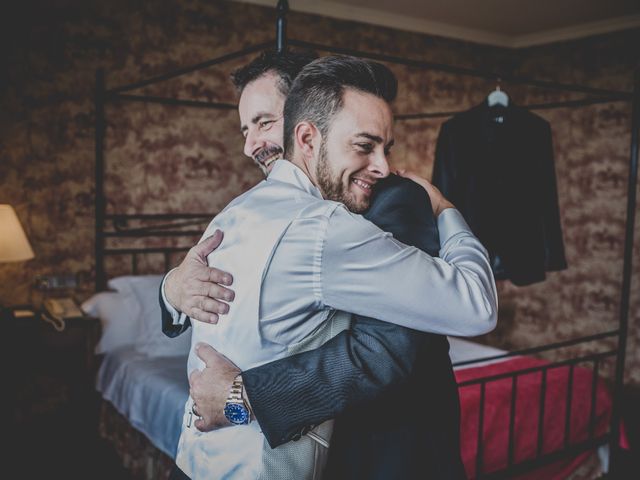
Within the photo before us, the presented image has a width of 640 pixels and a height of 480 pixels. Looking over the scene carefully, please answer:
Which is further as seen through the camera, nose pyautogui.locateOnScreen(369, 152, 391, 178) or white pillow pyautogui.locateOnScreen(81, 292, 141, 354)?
white pillow pyautogui.locateOnScreen(81, 292, 141, 354)

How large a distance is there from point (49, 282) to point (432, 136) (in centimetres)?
318

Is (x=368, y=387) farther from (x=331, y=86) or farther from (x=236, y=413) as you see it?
(x=331, y=86)

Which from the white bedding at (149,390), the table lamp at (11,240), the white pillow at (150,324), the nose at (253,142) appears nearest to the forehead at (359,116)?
the nose at (253,142)

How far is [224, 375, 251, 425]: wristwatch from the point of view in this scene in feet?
3.57

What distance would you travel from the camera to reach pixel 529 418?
2740mm

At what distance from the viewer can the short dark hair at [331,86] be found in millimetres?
1156

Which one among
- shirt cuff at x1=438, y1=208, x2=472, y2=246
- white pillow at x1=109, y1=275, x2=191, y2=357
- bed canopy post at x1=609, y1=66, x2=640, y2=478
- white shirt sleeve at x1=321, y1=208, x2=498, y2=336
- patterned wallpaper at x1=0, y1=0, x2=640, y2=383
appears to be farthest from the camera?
patterned wallpaper at x1=0, y1=0, x2=640, y2=383

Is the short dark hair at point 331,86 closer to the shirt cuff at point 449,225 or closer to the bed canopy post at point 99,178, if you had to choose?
the shirt cuff at point 449,225

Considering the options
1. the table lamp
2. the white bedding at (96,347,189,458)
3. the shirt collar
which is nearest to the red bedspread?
the white bedding at (96,347,189,458)

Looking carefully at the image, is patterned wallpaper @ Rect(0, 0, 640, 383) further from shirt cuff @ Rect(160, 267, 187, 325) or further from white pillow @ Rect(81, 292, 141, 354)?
shirt cuff @ Rect(160, 267, 187, 325)

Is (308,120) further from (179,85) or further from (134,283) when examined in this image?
(179,85)

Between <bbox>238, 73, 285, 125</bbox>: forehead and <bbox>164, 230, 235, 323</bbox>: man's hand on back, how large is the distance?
22.9 inches

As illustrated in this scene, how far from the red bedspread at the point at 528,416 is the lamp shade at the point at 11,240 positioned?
7.41 ft

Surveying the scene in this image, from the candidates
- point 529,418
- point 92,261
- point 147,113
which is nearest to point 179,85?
point 147,113
